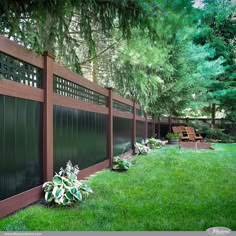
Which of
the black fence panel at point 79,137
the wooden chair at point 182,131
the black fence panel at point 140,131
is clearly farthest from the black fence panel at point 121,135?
the wooden chair at point 182,131

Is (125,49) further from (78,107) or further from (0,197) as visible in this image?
(0,197)

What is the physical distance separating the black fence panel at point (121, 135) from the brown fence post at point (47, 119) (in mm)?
1798

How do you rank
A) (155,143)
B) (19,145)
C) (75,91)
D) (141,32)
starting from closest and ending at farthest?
(19,145)
(141,32)
(75,91)
(155,143)

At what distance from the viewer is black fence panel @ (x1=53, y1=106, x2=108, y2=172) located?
220 cm

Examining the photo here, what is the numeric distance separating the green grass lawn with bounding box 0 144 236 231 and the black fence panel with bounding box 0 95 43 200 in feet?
0.59

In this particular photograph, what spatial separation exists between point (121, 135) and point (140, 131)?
145cm

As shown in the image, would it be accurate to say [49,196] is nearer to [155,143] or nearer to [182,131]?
[182,131]

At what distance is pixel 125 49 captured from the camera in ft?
9.05

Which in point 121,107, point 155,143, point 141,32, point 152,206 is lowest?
point 152,206

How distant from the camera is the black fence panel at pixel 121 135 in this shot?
381cm

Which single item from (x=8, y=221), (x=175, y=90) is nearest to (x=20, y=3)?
(x=8, y=221)

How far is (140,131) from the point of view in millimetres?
5531

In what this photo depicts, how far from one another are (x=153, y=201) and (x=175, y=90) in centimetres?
236

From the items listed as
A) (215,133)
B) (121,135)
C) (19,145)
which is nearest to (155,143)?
(121,135)
